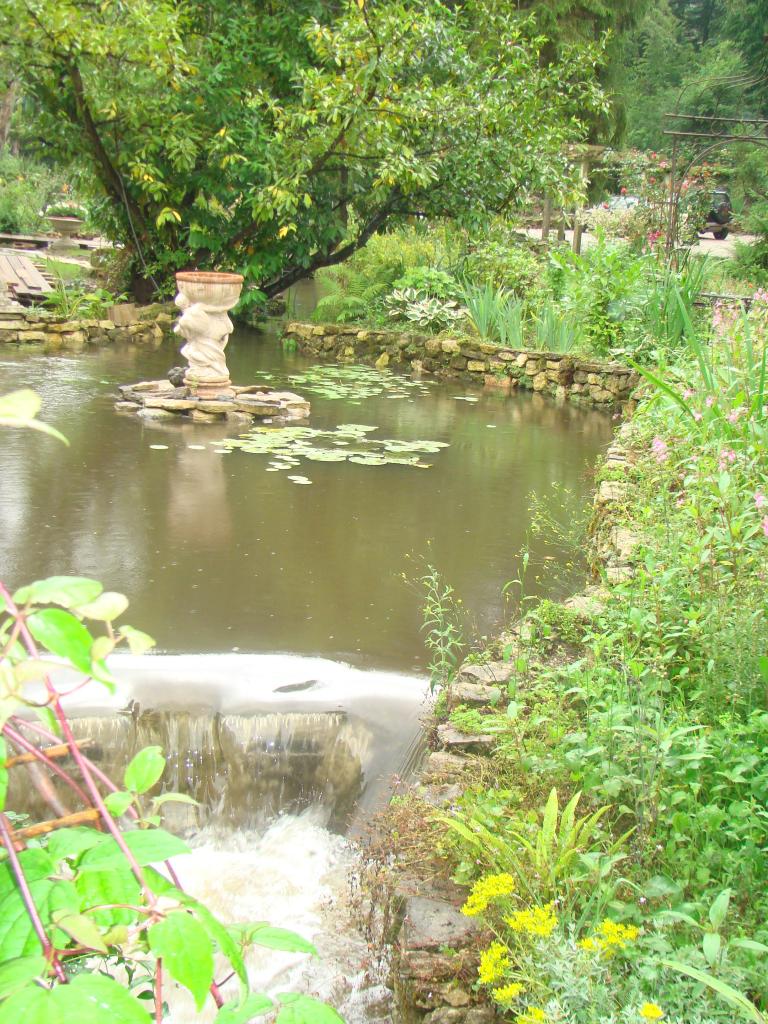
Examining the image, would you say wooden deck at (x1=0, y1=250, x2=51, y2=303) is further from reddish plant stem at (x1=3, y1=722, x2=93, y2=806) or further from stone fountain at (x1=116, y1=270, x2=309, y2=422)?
reddish plant stem at (x1=3, y1=722, x2=93, y2=806)

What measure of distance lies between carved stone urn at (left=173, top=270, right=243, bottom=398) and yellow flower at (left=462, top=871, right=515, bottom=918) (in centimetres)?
694

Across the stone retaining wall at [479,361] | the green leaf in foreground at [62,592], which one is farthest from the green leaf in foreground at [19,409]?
the stone retaining wall at [479,361]

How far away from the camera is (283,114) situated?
38.5 ft

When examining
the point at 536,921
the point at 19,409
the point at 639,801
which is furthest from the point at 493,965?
the point at 19,409

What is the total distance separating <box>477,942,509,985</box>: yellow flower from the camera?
2094mm

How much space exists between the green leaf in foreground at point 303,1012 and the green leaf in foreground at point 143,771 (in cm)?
29

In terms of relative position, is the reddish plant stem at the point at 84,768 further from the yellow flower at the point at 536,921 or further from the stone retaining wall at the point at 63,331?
the stone retaining wall at the point at 63,331

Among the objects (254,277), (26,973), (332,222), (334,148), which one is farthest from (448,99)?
(26,973)

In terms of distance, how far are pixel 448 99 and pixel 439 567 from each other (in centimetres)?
827

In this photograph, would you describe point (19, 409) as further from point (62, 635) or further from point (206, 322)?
point (206, 322)

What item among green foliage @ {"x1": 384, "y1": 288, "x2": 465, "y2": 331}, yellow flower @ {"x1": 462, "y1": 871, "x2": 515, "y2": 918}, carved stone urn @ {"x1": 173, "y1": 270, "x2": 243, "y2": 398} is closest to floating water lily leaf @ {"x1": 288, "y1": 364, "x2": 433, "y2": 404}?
green foliage @ {"x1": 384, "y1": 288, "x2": 465, "y2": 331}

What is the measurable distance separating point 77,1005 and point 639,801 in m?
1.90

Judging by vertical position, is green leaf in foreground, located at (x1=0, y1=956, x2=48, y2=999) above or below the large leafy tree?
below

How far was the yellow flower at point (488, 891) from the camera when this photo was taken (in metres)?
2.25
